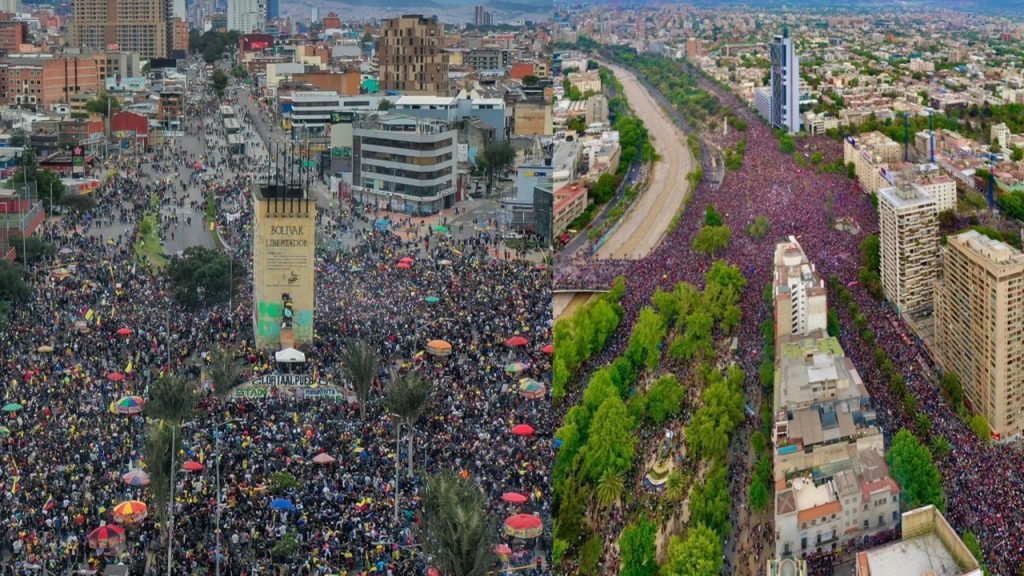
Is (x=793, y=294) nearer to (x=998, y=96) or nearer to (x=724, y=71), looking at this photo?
(x=998, y=96)

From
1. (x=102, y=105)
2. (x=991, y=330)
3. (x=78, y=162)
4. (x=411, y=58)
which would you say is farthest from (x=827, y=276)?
(x=102, y=105)

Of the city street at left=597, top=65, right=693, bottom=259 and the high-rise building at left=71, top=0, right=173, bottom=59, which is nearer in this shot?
the city street at left=597, top=65, right=693, bottom=259

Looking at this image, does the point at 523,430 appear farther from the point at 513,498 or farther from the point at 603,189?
the point at 603,189

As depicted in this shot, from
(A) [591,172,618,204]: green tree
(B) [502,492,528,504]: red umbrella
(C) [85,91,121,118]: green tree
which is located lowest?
(B) [502,492,528,504]: red umbrella

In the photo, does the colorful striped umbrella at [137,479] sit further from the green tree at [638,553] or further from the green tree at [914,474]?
the green tree at [914,474]

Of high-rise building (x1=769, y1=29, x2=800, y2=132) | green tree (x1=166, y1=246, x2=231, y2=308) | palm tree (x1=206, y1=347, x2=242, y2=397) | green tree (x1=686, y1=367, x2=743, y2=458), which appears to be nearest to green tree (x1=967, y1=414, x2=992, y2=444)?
green tree (x1=686, y1=367, x2=743, y2=458)

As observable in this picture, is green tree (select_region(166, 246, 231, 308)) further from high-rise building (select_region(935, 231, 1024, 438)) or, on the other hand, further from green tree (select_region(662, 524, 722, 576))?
high-rise building (select_region(935, 231, 1024, 438))

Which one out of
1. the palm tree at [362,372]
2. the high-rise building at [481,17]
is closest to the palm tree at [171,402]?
the palm tree at [362,372]
